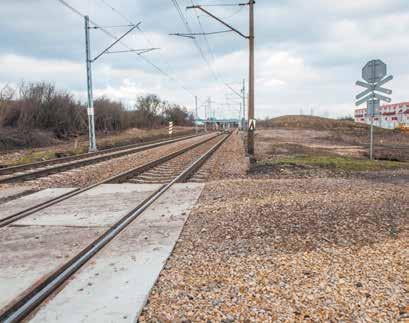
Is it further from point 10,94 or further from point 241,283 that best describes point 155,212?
point 10,94

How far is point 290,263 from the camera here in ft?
12.6

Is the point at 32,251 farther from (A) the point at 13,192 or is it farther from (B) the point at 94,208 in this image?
(A) the point at 13,192

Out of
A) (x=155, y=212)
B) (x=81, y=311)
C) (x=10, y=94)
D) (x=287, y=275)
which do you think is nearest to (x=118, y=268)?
(x=81, y=311)

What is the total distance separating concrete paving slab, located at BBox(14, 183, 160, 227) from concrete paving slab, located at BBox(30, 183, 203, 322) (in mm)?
756

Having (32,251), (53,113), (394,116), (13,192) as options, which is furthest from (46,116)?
(394,116)

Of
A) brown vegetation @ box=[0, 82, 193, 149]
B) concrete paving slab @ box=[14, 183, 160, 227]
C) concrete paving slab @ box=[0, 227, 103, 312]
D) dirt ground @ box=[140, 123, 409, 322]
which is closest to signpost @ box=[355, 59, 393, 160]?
dirt ground @ box=[140, 123, 409, 322]

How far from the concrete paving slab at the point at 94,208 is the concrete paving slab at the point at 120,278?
2.48 feet

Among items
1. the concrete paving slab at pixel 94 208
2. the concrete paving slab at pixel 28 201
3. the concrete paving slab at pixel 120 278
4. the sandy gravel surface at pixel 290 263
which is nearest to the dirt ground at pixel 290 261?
the sandy gravel surface at pixel 290 263

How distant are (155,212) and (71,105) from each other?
34.8 metres

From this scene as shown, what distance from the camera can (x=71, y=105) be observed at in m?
37.5

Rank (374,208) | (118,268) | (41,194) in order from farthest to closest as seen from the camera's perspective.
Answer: (41,194), (374,208), (118,268)

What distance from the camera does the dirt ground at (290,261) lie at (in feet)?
9.57

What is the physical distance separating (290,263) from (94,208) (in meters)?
4.18

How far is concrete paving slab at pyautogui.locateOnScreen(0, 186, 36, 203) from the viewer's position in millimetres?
8008
